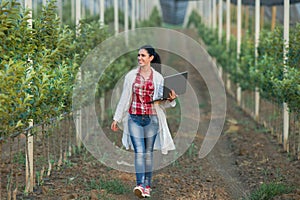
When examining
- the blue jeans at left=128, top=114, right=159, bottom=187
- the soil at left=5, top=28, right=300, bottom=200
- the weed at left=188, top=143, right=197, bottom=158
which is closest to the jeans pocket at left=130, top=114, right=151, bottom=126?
the blue jeans at left=128, top=114, right=159, bottom=187

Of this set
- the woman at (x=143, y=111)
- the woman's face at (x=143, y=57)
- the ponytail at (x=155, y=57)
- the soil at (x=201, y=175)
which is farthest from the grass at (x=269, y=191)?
the woman's face at (x=143, y=57)

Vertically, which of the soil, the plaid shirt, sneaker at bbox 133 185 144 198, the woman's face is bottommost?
the soil

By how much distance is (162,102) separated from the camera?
659 cm

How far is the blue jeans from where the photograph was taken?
21.7 feet

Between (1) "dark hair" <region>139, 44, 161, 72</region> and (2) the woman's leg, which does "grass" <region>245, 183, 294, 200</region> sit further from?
(1) "dark hair" <region>139, 44, 161, 72</region>

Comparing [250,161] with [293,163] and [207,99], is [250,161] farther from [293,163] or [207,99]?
[207,99]

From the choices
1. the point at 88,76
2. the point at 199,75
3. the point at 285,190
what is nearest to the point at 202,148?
the point at 88,76

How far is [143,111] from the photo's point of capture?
6.56 m

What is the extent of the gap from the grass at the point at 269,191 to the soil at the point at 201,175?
0.32 ft

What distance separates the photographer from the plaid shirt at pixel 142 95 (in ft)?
21.4

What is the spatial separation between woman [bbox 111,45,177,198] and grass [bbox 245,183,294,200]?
1.18 meters

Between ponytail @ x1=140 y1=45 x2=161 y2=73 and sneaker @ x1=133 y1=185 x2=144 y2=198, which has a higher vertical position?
ponytail @ x1=140 y1=45 x2=161 y2=73

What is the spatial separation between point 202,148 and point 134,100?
4.01 meters

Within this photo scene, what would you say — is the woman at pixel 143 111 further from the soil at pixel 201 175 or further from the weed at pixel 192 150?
the weed at pixel 192 150
